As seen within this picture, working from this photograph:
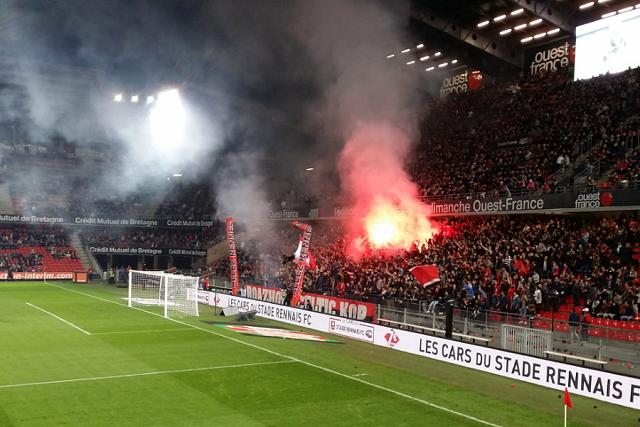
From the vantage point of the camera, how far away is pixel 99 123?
34.5 meters

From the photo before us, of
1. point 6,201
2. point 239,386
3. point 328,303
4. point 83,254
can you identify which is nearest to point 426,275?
point 328,303

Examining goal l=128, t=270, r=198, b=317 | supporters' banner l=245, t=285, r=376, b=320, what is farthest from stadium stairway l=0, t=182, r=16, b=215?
supporters' banner l=245, t=285, r=376, b=320

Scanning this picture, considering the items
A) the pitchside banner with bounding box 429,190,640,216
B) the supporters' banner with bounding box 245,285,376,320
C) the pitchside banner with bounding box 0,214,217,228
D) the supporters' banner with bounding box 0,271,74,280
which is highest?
the pitchside banner with bounding box 429,190,640,216

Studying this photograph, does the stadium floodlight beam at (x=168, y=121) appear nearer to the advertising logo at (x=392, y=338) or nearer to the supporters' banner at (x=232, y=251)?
the supporters' banner at (x=232, y=251)

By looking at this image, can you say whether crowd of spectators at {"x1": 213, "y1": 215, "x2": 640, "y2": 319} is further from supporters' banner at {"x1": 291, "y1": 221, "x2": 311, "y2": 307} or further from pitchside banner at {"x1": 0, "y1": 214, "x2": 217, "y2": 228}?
pitchside banner at {"x1": 0, "y1": 214, "x2": 217, "y2": 228}

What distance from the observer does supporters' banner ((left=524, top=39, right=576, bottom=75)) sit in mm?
31031

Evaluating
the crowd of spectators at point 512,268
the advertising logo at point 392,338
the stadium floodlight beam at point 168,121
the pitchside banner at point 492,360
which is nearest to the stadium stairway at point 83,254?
the stadium floodlight beam at point 168,121

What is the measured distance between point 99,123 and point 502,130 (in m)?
22.4

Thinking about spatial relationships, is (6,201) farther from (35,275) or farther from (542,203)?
(542,203)

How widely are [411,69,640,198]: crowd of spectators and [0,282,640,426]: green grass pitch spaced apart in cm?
1177

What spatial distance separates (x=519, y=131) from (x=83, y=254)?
31355 mm

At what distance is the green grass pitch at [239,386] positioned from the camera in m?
10.1

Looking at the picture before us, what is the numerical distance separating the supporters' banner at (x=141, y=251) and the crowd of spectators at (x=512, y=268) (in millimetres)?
16787

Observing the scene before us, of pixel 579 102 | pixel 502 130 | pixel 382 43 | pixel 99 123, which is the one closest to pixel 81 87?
pixel 99 123
